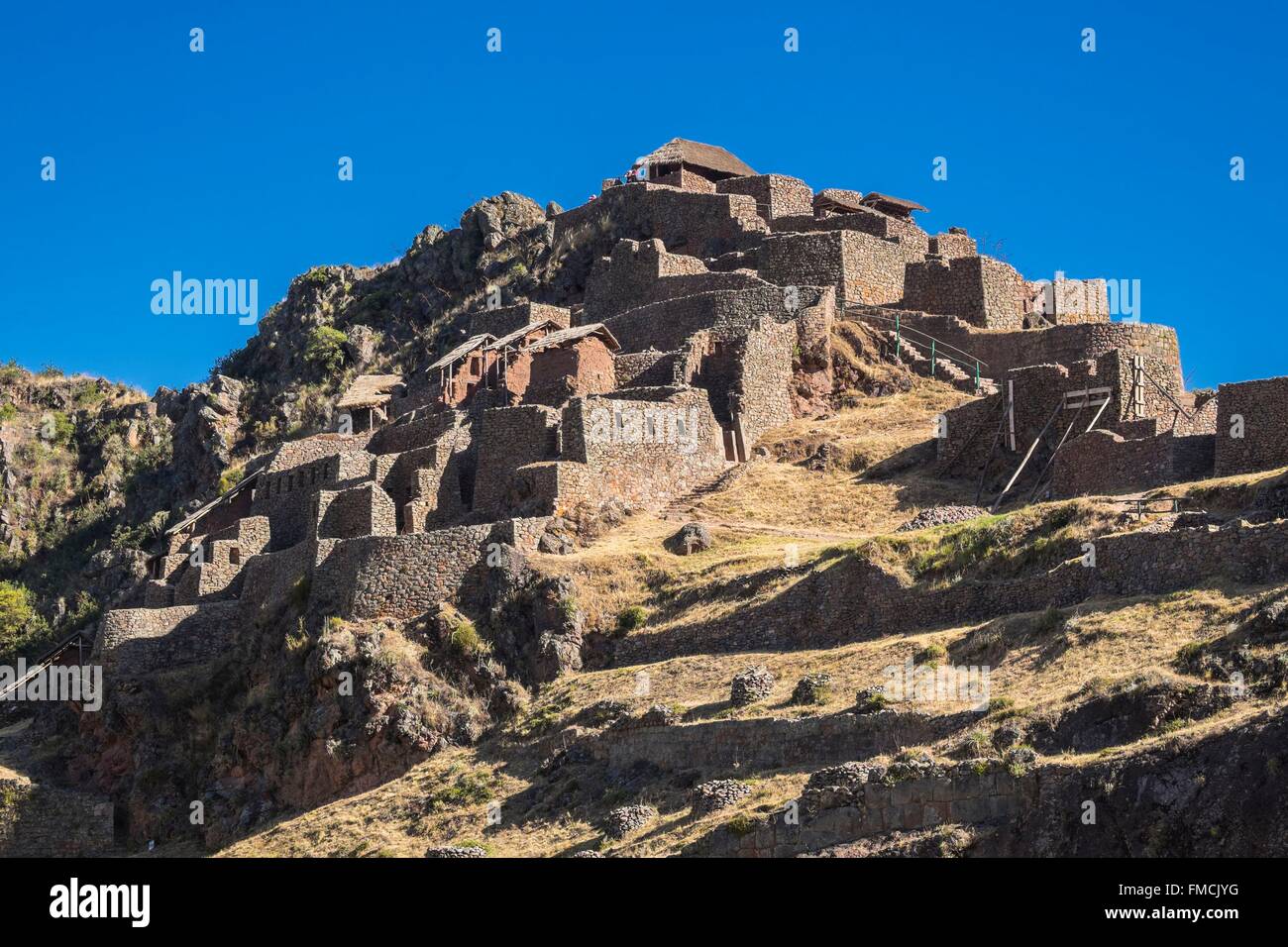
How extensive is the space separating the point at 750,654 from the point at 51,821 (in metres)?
15.7

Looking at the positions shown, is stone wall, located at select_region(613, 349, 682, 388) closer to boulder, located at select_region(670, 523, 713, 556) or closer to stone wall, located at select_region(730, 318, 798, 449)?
stone wall, located at select_region(730, 318, 798, 449)

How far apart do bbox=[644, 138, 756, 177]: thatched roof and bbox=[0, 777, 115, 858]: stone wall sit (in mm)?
29739

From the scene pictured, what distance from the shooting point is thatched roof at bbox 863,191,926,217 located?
197 ft

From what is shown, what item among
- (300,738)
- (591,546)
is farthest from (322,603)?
(591,546)

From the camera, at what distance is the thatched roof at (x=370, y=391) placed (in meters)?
51.8

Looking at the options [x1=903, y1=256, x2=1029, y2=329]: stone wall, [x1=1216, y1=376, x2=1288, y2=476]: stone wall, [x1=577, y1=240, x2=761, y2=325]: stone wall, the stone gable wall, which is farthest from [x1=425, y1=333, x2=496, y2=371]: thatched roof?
[x1=1216, y1=376, x2=1288, y2=476]: stone wall

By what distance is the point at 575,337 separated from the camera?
4669 cm

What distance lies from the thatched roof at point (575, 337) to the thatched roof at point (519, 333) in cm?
89

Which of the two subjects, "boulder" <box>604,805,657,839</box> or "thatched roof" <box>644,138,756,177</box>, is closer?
"boulder" <box>604,805,657,839</box>

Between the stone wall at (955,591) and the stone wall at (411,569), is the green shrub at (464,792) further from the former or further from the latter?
the stone wall at (411,569)

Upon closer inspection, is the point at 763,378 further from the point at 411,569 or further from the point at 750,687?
the point at 750,687

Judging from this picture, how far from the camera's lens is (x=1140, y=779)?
2117 centimetres
